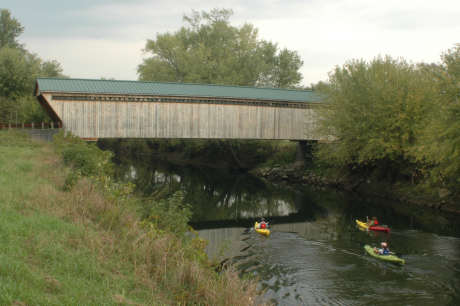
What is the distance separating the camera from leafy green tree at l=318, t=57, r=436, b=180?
2206 centimetres

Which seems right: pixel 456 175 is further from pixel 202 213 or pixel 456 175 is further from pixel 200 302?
pixel 200 302

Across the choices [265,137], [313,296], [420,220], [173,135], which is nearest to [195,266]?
[313,296]

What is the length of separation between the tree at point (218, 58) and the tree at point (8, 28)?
2807cm

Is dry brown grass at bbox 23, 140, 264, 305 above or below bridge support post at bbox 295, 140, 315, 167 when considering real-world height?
below

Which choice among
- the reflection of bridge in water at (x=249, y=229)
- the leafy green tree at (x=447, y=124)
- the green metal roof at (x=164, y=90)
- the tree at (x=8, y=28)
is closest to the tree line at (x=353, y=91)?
the leafy green tree at (x=447, y=124)

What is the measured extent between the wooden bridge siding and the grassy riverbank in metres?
13.2

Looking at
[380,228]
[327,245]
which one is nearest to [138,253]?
[327,245]

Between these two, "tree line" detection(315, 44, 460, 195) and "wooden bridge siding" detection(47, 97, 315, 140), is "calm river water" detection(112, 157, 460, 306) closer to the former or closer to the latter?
"tree line" detection(315, 44, 460, 195)

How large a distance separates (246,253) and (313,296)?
143 inches

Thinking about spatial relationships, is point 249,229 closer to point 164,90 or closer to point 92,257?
point 92,257

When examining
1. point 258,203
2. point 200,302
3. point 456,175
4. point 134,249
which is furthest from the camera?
point 258,203

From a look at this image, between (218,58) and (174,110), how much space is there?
22081 mm

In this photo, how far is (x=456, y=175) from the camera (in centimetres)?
1823

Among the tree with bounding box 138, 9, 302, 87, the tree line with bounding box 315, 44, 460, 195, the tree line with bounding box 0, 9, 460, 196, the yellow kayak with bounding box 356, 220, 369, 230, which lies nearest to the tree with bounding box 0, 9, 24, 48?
the tree line with bounding box 0, 9, 460, 196
